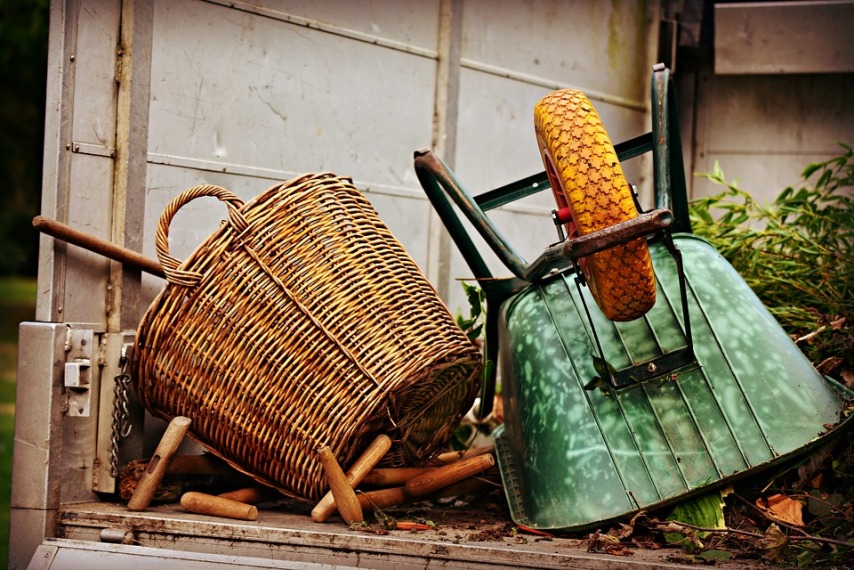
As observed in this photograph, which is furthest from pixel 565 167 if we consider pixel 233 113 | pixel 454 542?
pixel 233 113

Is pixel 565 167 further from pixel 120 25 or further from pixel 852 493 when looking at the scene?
pixel 120 25

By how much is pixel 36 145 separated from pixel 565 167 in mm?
11411

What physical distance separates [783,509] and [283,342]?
1.29 meters

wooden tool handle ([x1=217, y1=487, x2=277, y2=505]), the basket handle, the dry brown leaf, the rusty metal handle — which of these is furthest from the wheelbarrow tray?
the rusty metal handle

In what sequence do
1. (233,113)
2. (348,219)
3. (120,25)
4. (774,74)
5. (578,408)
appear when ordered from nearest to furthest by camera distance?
(578,408) → (348,219) → (120,25) → (233,113) → (774,74)

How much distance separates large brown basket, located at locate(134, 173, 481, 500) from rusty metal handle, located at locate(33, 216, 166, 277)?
28 cm

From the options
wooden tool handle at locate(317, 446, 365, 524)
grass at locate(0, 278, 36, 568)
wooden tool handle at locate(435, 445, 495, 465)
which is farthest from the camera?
grass at locate(0, 278, 36, 568)

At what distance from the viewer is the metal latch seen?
2576mm

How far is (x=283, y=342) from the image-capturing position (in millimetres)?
2367

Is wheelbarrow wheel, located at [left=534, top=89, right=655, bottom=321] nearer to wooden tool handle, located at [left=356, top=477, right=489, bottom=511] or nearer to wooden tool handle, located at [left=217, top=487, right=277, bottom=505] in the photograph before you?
wooden tool handle, located at [left=356, top=477, right=489, bottom=511]

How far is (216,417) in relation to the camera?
243 centimetres

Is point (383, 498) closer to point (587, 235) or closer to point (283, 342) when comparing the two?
point (283, 342)

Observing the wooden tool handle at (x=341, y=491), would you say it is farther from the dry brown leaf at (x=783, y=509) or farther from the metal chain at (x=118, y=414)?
the dry brown leaf at (x=783, y=509)

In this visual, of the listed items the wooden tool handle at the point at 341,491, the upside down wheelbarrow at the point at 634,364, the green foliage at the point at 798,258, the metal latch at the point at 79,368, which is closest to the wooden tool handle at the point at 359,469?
the wooden tool handle at the point at 341,491
